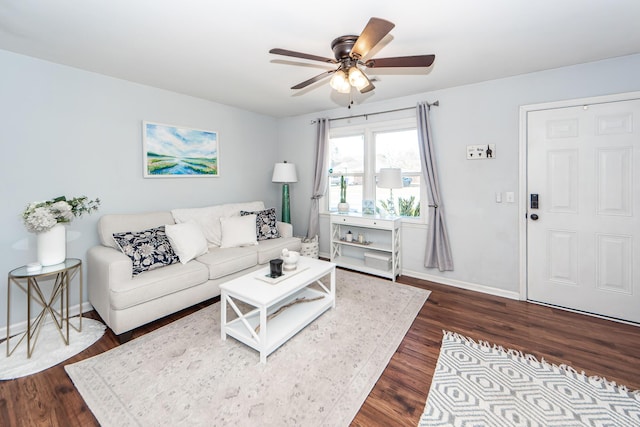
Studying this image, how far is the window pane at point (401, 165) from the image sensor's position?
372 centimetres

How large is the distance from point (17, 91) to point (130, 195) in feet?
4.04

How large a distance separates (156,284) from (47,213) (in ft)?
3.22

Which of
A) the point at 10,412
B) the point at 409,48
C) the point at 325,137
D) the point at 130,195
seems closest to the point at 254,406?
the point at 10,412

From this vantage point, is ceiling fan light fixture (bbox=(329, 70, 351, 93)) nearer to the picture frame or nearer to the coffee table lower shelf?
the coffee table lower shelf

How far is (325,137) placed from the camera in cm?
437

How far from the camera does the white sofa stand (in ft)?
7.36

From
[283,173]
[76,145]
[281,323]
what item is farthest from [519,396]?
[76,145]

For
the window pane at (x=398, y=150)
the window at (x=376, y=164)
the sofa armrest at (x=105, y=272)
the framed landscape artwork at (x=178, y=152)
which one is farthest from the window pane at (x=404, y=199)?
the sofa armrest at (x=105, y=272)

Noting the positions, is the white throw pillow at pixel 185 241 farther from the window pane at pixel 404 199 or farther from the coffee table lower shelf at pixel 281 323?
the window pane at pixel 404 199

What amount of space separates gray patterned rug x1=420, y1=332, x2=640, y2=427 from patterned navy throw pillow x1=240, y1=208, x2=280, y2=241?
255 centimetres

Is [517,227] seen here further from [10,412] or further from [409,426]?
[10,412]

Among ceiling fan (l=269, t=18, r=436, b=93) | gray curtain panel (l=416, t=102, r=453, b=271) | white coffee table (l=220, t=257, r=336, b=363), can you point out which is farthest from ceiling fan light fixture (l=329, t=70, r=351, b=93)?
gray curtain panel (l=416, t=102, r=453, b=271)

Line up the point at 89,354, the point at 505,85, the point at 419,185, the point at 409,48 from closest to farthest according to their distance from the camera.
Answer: the point at 89,354 < the point at 409,48 < the point at 505,85 < the point at 419,185

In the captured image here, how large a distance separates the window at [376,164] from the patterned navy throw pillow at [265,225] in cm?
109
